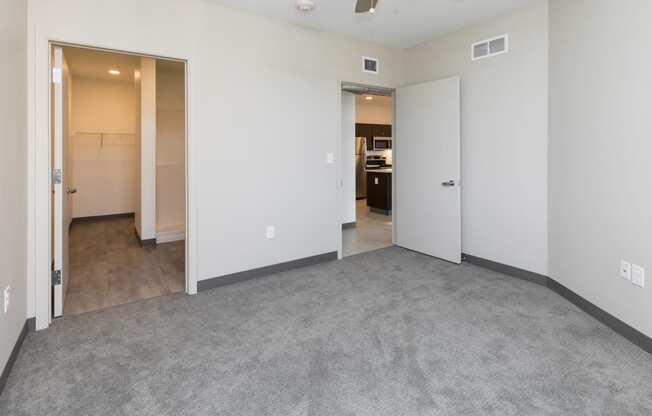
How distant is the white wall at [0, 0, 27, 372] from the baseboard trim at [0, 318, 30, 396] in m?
0.04

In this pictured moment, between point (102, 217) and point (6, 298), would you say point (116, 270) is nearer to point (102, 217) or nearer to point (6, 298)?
point (6, 298)

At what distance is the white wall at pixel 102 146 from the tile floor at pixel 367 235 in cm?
428

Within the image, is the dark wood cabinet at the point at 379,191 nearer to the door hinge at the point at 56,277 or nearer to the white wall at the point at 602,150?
the white wall at the point at 602,150

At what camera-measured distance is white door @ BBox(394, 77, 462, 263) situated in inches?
166

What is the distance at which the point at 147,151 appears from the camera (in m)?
5.19

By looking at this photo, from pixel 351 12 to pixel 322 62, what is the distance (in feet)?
2.08

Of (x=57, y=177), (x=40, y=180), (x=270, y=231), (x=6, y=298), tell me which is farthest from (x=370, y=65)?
(x=6, y=298)

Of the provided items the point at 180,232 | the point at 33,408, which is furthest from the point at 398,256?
the point at 33,408

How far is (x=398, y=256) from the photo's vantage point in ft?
15.1

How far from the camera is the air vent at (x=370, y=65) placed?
448 centimetres

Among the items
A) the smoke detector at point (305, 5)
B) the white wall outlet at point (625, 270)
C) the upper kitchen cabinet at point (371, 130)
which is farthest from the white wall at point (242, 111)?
the upper kitchen cabinet at point (371, 130)

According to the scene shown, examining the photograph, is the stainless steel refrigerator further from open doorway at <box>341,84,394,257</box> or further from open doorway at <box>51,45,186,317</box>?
open doorway at <box>51,45,186,317</box>

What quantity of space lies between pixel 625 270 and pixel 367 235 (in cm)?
362

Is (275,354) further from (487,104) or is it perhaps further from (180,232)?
(180,232)
